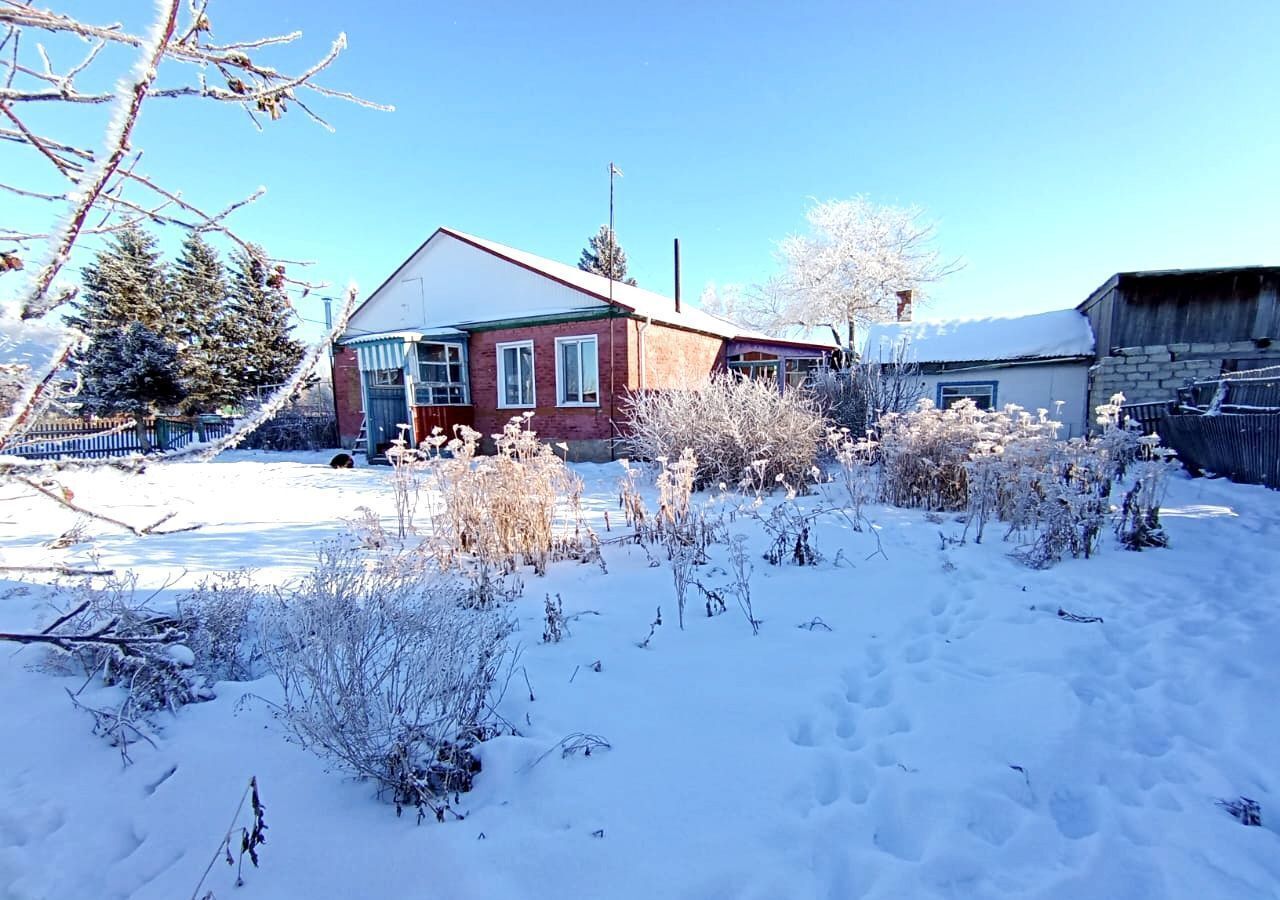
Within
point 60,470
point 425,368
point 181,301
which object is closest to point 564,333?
point 425,368

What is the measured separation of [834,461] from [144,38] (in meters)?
8.39

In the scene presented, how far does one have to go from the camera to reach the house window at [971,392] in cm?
1327

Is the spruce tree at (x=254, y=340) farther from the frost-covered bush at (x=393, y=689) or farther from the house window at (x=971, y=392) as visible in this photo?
the house window at (x=971, y=392)

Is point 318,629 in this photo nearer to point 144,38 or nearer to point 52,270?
point 52,270

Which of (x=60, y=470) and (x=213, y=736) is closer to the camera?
(x=60, y=470)

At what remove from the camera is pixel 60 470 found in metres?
1.06

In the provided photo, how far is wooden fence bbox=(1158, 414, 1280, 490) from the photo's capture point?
606cm

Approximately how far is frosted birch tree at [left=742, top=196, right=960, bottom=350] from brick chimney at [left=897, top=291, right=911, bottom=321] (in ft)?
5.04

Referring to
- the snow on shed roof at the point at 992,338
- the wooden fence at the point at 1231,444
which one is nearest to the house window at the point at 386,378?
the snow on shed roof at the point at 992,338

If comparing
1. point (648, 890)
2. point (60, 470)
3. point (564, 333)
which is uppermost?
point (564, 333)

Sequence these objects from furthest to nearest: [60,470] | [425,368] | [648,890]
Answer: [425,368] < [648,890] < [60,470]

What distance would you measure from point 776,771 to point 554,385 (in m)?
10.8

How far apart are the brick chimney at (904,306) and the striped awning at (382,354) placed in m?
19.3

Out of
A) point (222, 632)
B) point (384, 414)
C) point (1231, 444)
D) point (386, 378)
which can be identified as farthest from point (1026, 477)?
point (386, 378)
